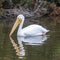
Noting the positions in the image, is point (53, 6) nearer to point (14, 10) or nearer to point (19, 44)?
point (14, 10)

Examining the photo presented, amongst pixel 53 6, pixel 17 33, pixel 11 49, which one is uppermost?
pixel 11 49

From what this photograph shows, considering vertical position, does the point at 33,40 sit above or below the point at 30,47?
below

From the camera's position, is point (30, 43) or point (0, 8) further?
point (0, 8)

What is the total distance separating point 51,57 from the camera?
12.3 metres

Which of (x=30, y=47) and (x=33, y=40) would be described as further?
(x=33, y=40)

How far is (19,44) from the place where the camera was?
1506cm

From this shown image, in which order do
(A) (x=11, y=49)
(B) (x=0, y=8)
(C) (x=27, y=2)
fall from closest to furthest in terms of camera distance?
(A) (x=11, y=49), (B) (x=0, y=8), (C) (x=27, y=2)

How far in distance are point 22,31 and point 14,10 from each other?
10122mm

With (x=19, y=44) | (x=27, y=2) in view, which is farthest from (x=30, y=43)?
(x=27, y=2)

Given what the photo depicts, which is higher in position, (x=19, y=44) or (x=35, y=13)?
(x=19, y=44)

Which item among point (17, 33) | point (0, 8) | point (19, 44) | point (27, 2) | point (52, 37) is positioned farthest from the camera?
point (27, 2)

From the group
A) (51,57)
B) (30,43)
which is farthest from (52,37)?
(51,57)

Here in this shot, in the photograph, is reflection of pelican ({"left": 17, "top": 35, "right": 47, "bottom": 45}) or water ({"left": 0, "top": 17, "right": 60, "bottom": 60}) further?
reflection of pelican ({"left": 17, "top": 35, "right": 47, "bottom": 45})

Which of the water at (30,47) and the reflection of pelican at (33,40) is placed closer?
the water at (30,47)
